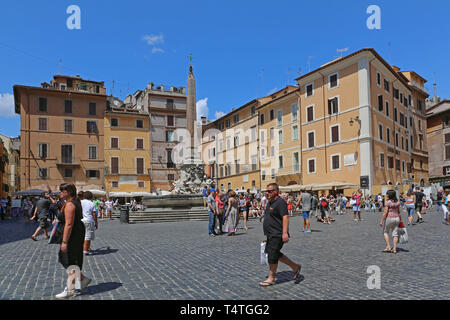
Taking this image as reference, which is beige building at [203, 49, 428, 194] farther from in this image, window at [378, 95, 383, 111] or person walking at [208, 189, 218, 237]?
person walking at [208, 189, 218, 237]

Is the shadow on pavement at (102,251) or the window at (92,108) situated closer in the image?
the shadow on pavement at (102,251)

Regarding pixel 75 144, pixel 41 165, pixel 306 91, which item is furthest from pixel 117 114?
pixel 306 91

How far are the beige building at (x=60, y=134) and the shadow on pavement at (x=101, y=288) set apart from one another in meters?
38.3

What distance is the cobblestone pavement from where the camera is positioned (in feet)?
16.2

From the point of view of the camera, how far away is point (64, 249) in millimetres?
4746

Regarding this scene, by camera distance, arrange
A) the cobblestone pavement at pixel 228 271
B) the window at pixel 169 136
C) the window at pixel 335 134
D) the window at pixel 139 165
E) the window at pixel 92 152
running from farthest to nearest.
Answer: the window at pixel 169 136, the window at pixel 139 165, the window at pixel 92 152, the window at pixel 335 134, the cobblestone pavement at pixel 228 271

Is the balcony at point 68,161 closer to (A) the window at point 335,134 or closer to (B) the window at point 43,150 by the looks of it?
(B) the window at point 43,150

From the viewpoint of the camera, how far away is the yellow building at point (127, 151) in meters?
44.5

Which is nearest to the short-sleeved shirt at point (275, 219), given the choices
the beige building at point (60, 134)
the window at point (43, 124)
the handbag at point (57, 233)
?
the handbag at point (57, 233)

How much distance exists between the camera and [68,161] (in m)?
42.4

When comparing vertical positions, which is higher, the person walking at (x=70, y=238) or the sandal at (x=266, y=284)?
the person walking at (x=70, y=238)

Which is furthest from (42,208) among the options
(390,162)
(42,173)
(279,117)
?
(279,117)

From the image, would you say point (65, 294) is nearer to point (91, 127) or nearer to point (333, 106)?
point (333, 106)
